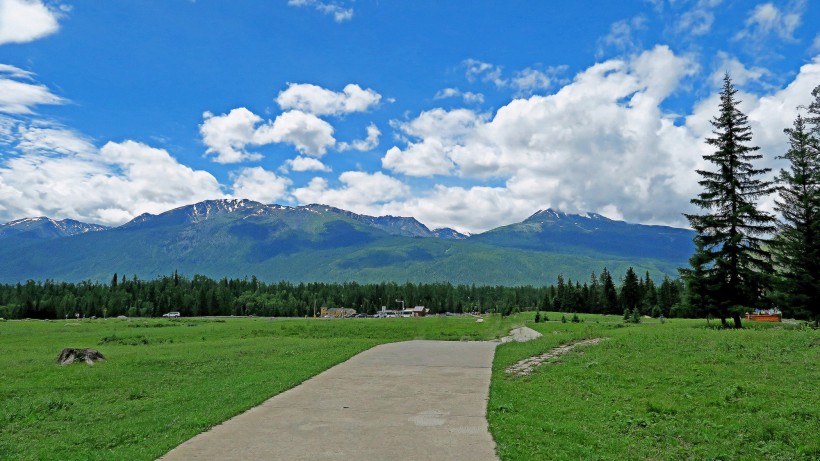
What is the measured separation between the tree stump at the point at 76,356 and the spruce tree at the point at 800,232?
4151 centimetres

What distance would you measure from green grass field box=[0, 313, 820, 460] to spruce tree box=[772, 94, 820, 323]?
11587mm

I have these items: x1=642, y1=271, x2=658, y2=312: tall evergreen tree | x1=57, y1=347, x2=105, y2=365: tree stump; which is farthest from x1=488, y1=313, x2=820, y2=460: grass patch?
x1=642, y1=271, x2=658, y2=312: tall evergreen tree

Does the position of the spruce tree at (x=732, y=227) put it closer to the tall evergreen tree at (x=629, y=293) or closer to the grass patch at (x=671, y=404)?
the grass patch at (x=671, y=404)

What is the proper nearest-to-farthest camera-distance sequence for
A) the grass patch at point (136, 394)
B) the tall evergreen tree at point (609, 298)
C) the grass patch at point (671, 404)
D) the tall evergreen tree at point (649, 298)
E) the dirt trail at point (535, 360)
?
the grass patch at point (671, 404) < the grass patch at point (136, 394) < the dirt trail at point (535, 360) < the tall evergreen tree at point (609, 298) < the tall evergreen tree at point (649, 298)

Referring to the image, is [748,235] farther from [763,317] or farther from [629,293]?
[629,293]

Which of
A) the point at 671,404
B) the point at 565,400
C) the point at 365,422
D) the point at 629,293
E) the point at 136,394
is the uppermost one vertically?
the point at 629,293

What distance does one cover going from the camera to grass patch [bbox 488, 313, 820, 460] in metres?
10.6

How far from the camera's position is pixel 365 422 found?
1331 centimetres

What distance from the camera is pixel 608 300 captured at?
362 feet

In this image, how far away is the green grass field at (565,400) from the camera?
1105 cm

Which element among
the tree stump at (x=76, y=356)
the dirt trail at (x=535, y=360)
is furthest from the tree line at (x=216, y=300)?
the tree stump at (x=76, y=356)

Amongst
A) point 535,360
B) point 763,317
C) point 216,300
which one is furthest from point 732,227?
point 216,300

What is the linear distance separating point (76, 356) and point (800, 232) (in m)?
44.4

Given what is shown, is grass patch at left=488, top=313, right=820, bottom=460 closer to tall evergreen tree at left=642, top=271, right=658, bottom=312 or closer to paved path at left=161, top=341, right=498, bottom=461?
paved path at left=161, top=341, right=498, bottom=461
